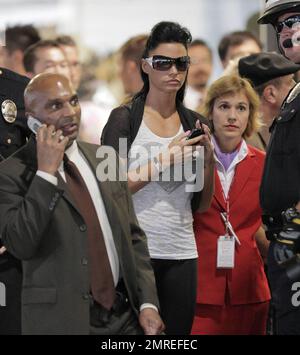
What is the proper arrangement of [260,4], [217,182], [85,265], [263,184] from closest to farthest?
[85,265]
[263,184]
[217,182]
[260,4]

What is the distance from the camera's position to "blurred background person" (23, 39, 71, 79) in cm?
688

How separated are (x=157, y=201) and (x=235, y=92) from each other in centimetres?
90

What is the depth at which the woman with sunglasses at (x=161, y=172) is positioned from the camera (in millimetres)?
4949

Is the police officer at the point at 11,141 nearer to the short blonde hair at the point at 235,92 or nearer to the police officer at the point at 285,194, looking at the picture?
the police officer at the point at 285,194

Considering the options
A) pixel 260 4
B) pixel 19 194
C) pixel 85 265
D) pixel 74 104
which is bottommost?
pixel 85 265

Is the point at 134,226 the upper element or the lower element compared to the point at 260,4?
lower

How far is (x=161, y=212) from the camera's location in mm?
4988

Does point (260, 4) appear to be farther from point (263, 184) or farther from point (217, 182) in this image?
point (263, 184)

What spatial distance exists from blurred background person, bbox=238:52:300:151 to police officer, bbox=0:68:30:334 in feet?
5.72

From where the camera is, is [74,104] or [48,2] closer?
[74,104]

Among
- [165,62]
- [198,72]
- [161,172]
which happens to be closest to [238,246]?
[161,172]

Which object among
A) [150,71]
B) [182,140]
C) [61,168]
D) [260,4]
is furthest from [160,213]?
[260,4]

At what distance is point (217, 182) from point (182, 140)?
24.3 inches

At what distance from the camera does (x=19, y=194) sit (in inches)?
155
